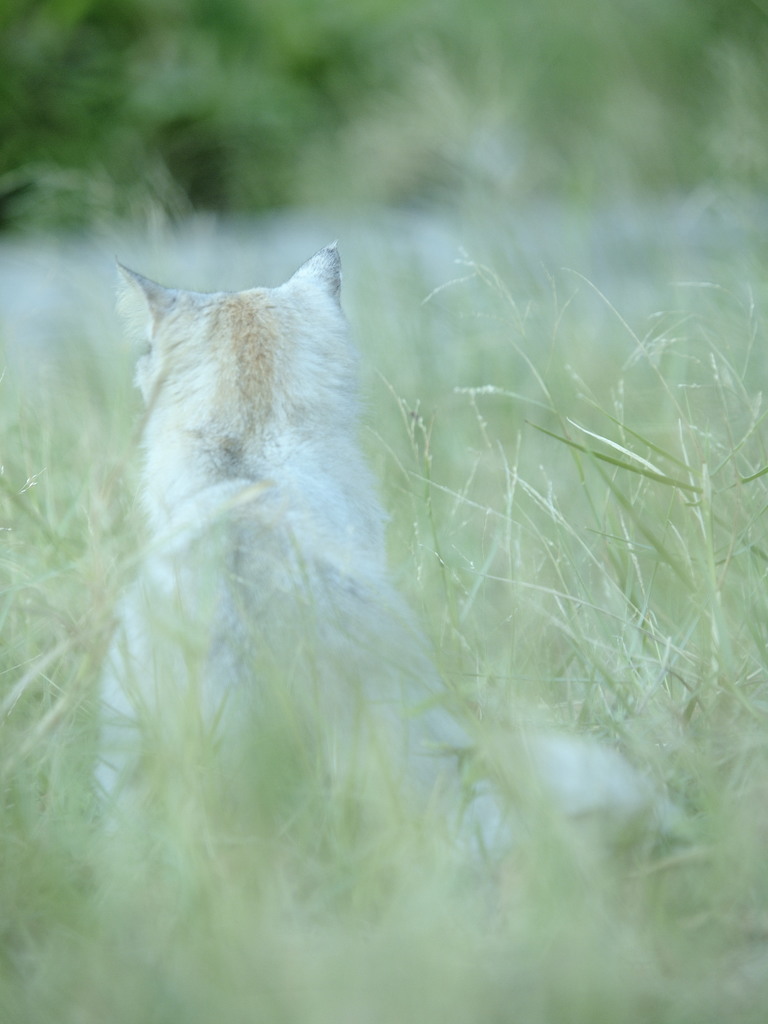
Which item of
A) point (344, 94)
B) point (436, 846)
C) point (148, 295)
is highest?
point (344, 94)

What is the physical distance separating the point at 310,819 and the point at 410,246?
162 inches

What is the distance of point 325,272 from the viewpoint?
2420 millimetres

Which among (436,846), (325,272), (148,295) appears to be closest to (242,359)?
(148,295)

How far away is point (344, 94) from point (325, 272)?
6049 mm

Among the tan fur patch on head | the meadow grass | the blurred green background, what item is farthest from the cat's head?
the blurred green background

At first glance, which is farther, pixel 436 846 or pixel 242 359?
pixel 242 359

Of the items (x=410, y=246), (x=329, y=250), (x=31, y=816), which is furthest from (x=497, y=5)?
(x=31, y=816)

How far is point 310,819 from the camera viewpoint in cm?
161

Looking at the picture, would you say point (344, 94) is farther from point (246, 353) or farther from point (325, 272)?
point (246, 353)

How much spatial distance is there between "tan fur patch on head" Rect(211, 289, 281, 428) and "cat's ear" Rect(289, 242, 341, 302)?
18 centimetres

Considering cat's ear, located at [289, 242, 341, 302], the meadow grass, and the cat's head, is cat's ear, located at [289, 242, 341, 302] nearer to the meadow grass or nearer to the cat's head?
the cat's head

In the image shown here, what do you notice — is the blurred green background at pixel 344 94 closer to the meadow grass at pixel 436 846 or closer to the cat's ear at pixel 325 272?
the cat's ear at pixel 325 272

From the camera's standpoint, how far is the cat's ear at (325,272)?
2400 millimetres

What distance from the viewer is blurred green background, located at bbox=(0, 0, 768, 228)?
21.3 feet
